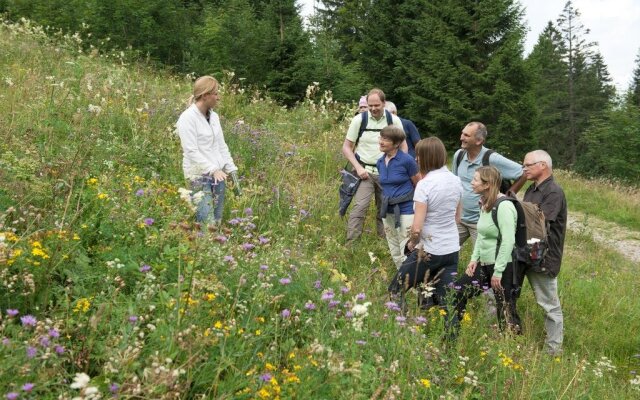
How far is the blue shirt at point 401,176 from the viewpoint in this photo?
17.6 feet

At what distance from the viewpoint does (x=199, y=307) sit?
2.79 metres

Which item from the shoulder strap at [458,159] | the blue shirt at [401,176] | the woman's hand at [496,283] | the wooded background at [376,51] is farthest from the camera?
the wooded background at [376,51]

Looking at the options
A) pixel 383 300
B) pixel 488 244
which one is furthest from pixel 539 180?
pixel 383 300

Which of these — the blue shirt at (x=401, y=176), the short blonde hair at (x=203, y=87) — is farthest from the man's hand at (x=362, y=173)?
the short blonde hair at (x=203, y=87)

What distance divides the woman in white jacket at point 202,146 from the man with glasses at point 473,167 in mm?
2489

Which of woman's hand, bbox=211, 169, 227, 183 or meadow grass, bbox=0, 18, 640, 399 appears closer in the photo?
meadow grass, bbox=0, 18, 640, 399

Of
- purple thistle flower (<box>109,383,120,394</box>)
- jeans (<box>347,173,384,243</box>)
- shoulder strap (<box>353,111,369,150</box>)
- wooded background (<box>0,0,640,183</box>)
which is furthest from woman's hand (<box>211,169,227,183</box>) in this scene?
wooded background (<box>0,0,640,183</box>)

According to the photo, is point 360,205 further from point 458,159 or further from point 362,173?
point 458,159

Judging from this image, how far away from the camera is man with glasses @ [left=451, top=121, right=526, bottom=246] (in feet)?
17.9

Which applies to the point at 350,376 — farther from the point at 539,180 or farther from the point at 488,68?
the point at 488,68

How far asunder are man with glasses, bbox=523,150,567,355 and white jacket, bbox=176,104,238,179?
2.98m

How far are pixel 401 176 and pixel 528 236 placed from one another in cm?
133

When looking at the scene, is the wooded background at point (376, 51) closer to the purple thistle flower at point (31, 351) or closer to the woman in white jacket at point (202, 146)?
the woman in white jacket at point (202, 146)

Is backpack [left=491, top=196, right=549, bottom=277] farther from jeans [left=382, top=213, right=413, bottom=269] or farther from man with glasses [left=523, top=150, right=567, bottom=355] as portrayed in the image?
jeans [left=382, top=213, right=413, bottom=269]
